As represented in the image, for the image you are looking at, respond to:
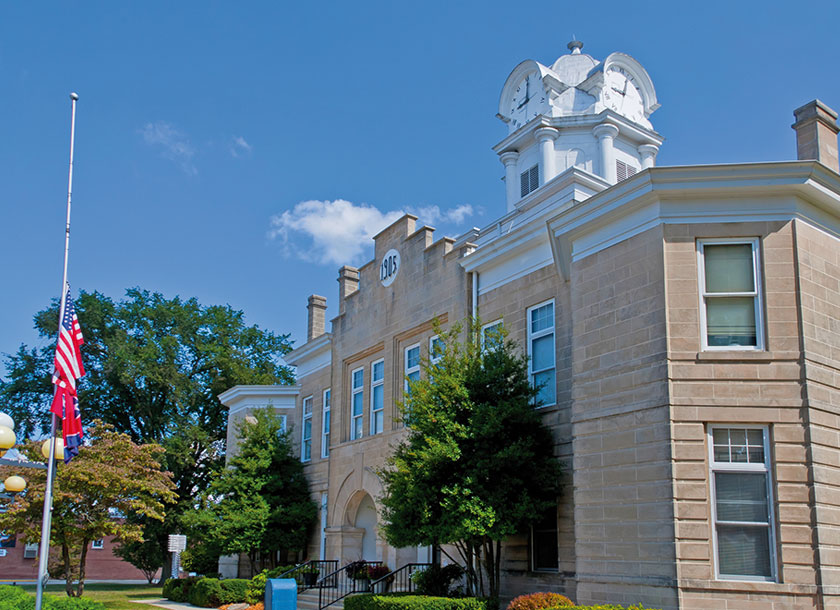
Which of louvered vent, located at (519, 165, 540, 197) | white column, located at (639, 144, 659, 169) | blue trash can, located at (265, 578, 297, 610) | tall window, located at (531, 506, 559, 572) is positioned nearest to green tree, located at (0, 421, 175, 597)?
blue trash can, located at (265, 578, 297, 610)

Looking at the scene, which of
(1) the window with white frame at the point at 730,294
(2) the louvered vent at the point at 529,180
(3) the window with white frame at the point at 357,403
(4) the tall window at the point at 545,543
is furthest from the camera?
(2) the louvered vent at the point at 529,180

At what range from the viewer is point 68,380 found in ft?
54.6

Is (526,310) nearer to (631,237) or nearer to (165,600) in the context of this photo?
(631,237)

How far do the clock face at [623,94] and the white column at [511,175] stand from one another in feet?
14.3

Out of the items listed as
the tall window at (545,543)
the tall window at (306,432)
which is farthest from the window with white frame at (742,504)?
the tall window at (306,432)

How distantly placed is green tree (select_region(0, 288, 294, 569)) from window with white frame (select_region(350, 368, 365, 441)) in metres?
21.0

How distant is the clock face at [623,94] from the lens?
112 feet

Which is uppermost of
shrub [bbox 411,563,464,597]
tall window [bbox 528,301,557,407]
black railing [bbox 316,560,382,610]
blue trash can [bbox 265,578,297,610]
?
tall window [bbox 528,301,557,407]

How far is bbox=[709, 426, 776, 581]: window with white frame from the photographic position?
1260 cm

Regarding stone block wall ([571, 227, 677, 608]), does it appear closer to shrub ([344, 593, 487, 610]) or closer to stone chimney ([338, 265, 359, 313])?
shrub ([344, 593, 487, 610])

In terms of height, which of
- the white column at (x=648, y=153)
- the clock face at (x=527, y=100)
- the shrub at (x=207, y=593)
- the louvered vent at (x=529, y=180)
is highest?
the clock face at (x=527, y=100)

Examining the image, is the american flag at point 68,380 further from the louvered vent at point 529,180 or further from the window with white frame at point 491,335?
the louvered vent at point 529,180

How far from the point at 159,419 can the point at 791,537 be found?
40363 millimetres

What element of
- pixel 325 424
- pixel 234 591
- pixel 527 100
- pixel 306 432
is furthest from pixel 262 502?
pixel 527 100
